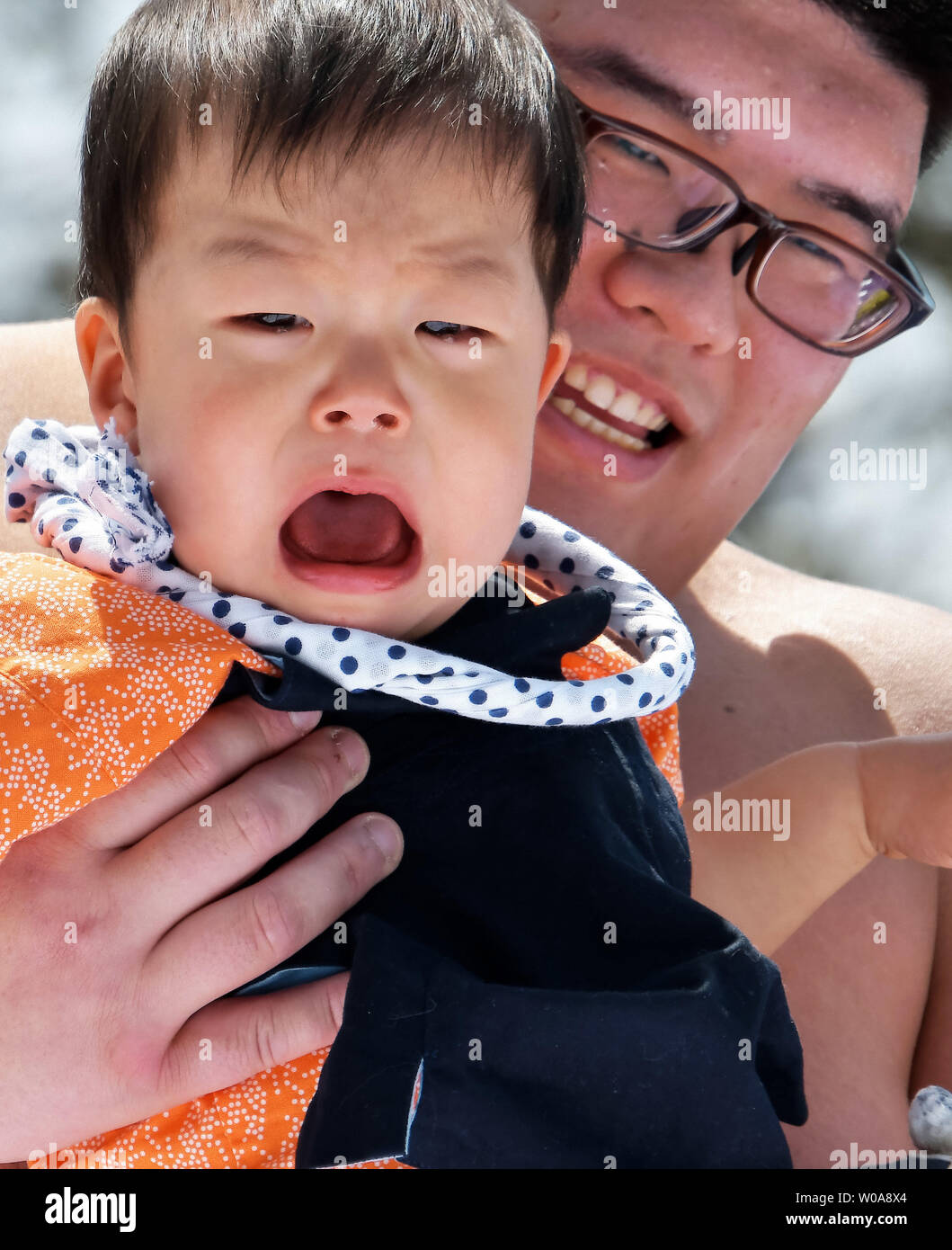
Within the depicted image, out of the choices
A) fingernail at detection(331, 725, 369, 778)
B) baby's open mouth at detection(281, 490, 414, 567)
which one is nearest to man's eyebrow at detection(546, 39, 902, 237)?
baby's open mouth at detection(281, 490, 414, 567)

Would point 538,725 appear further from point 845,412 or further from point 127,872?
point 845,412

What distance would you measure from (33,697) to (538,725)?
1.74 feet

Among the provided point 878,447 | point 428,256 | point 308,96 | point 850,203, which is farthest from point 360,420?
point 878,447

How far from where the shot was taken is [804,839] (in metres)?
1.74

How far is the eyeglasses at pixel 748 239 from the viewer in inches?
78.4

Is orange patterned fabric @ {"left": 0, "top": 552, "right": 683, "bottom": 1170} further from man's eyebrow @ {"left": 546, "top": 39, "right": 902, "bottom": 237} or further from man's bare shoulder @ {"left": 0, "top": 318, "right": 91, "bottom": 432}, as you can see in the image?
man's eyebrow @ {"left": 546, "top": 39, "right": 902, "bottom": 237}

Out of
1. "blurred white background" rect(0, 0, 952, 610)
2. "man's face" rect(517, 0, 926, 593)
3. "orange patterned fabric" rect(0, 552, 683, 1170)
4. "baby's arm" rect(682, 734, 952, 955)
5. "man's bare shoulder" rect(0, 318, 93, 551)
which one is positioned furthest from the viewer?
"blurred white background" rect(0, 0, 952, 610)

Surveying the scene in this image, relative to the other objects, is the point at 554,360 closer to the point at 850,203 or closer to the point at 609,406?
the point at 609,406

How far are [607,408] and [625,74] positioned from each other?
51 centimetres

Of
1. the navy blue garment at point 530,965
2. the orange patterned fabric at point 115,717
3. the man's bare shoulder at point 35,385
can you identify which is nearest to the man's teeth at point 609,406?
the navy blue garment at point 530,965

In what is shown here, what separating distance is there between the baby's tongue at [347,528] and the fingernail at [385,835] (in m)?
0.26

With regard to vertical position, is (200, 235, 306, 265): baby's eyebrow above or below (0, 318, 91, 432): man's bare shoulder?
above

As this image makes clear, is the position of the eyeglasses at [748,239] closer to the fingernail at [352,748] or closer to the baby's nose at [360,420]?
the baby's nose at [360,420]

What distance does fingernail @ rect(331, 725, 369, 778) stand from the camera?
1.30 meters
